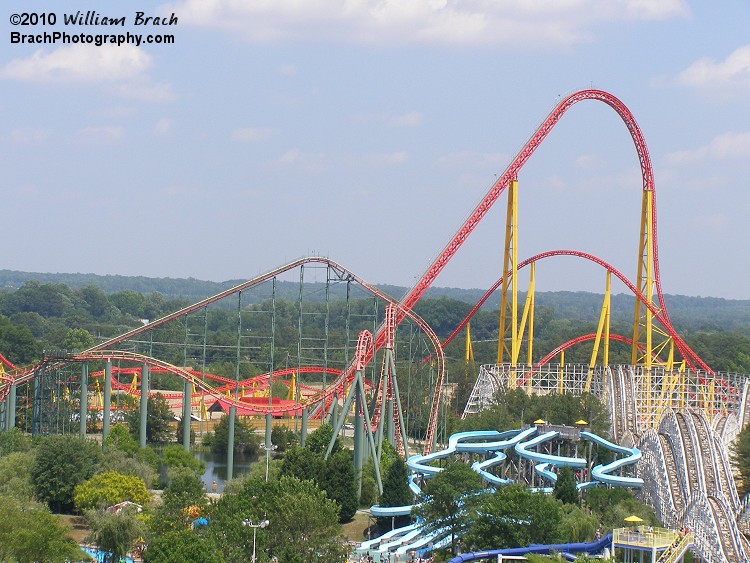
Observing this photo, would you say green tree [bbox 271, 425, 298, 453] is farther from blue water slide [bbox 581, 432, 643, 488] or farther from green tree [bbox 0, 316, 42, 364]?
green tree [bbox 0, 316, 42, 364]

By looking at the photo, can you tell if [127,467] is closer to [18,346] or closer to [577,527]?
[577,527]

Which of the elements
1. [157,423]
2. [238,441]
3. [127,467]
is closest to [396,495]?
[127,467]

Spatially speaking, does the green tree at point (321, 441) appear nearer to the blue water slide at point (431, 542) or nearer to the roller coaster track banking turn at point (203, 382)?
the roller coaster track banking turn at point (203, 382)

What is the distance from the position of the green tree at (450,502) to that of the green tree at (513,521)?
1092 mm

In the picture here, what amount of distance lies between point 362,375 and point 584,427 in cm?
717

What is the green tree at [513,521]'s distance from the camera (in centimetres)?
2794

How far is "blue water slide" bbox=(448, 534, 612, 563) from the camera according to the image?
27125mm

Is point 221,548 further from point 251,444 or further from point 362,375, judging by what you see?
point 251,444

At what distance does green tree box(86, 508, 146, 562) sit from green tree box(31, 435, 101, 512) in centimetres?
589

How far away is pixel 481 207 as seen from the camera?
4884 centimetres

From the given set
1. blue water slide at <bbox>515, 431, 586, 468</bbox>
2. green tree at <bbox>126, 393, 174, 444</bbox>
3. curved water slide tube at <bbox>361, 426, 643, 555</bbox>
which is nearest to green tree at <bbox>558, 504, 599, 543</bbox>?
curved water slide tube at <bbox>361, 426, 643, 555</bbox>

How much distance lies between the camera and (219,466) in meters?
48.4

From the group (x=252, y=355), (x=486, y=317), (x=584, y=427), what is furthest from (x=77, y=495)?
(x=486, y=317)

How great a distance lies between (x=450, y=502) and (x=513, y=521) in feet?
7.69
